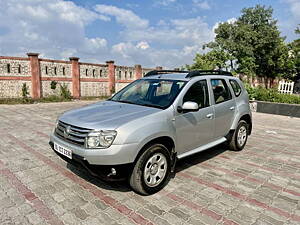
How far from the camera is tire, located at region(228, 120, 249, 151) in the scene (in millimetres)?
4742

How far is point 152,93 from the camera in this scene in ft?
12.1

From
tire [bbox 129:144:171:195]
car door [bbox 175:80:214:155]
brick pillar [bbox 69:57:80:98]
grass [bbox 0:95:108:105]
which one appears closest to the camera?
tire [bbox 129:144:171:195]

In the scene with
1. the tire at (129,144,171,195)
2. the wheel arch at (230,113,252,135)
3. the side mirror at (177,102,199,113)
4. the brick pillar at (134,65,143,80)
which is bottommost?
the tire at (129,144,171,195)

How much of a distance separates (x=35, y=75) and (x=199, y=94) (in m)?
14.6

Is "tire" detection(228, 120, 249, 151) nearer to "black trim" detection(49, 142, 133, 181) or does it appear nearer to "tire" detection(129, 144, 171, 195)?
"tire" detection(129, 144, 171, 195)

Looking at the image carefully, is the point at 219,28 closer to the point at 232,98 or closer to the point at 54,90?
the point at 54,90

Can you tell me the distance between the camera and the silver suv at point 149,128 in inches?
102

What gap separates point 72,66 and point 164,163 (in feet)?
53.3

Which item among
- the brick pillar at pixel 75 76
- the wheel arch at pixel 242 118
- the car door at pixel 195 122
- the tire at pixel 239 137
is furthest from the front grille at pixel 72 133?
the brick pillar at pixel 75 76

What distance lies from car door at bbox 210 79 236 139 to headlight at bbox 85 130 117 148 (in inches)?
85.7

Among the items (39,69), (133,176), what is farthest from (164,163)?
(39,69)

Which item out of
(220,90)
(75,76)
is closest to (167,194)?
(220,90)

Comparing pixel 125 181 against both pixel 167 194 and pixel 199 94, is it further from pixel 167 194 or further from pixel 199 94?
pixel 199 94

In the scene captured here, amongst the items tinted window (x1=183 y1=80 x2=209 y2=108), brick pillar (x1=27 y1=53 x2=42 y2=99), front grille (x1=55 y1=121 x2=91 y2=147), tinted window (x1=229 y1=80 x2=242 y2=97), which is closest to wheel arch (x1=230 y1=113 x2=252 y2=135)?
tinted window (x1=229 y1=80 x2=242 y2=97)
